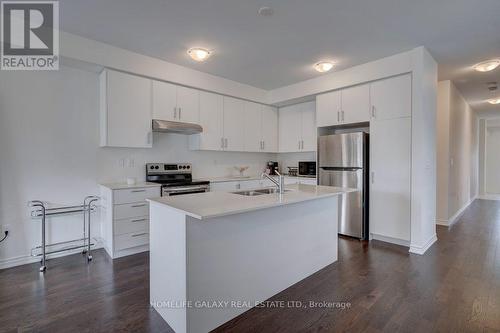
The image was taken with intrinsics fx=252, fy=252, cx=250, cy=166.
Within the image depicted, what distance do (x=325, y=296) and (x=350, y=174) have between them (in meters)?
2.15

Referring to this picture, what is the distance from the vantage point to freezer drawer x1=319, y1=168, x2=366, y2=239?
379 cm

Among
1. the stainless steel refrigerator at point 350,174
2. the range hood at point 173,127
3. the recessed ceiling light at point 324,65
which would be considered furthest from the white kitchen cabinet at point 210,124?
the stainless steel refrigerator at point 350,174

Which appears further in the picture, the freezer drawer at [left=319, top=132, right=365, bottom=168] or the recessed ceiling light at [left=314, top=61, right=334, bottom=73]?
the freezer drawer at [left=319, top=132, right=365, bottom=168]

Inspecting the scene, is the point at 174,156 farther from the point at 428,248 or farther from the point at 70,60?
the point at 428,248

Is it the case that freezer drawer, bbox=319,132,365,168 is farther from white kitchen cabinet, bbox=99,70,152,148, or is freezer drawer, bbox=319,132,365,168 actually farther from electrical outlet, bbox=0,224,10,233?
electrical outlet, bbox=0,224,10,233

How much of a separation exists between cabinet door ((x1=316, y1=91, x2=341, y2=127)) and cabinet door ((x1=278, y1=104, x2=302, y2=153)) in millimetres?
748

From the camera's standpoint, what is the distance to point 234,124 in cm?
473

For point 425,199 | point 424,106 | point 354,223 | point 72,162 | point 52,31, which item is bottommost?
point 354,223

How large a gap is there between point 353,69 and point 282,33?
5.21 feet

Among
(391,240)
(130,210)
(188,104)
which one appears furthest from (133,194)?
(391,240)

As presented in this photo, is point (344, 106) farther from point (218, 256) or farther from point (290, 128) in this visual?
point (218, 256)

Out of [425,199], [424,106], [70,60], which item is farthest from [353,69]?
[70,60]

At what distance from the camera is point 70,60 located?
118 inches

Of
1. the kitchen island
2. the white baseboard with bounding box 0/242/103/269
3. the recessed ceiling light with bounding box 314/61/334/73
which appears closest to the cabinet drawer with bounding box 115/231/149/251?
the white baseboard with bounding box 0/242/103/269
